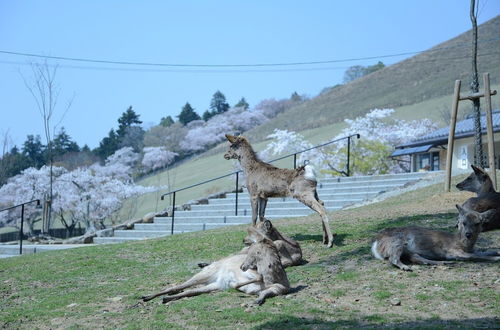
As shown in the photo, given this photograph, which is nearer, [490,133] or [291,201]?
[490,133]

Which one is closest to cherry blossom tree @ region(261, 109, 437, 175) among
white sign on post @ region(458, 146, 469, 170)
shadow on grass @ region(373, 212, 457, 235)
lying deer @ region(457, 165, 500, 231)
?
white sign on post @ region(458, 146, 469, 170)

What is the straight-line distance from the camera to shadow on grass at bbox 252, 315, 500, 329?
5.46m

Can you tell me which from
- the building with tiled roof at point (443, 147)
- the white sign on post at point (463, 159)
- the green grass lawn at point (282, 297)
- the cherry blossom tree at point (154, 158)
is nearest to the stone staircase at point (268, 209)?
the green grass lawn at point (282, 297)

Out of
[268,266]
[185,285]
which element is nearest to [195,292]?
[185,285]

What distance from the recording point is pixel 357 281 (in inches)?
297

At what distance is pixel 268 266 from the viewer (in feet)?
24.0

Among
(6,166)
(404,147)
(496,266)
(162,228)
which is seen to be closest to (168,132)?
(6,166)

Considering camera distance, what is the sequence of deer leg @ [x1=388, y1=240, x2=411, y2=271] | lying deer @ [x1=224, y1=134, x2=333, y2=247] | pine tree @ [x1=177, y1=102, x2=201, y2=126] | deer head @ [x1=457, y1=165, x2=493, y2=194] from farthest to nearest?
pine tree @ [x1=177, y1=102, x2=201, y2=126]
deer head @ [x1=457, y1=165, x2=493, y2=194]
lying deer @ [x1=224, y1=134, x2=333, y2=247]
deer leg @ [x1=388, y1=240, x2=411, y2=271]

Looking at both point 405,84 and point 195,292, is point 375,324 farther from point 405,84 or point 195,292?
point 405,84

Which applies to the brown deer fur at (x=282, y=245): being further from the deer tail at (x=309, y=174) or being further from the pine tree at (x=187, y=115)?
the pine tree at (x=187, y=115)

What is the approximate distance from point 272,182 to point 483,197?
382 centimetres

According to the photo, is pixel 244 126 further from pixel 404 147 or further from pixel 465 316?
pixel 465 316

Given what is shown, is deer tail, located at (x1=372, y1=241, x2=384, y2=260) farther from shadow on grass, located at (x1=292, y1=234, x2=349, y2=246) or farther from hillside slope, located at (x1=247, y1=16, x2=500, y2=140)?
hillside slope, located at (x1=247, y1=16, x2=500, y2=140)

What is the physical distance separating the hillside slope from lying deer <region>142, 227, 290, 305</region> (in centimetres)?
4974
